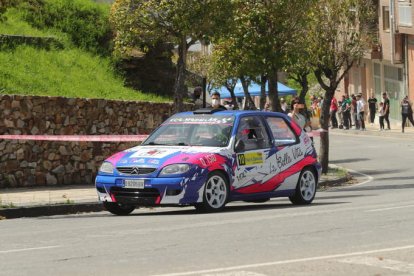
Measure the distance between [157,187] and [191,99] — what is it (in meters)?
14.9

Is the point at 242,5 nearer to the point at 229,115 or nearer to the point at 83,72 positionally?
the point at 83,72

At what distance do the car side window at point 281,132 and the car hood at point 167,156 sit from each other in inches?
60.6

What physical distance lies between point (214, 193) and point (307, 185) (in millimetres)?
2559

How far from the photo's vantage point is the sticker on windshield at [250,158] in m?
17.2

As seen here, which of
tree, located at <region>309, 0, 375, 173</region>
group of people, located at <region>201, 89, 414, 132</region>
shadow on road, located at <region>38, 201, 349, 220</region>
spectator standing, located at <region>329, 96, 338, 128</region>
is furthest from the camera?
spectator standing, located at <region>329, 96, 338, 128</region>

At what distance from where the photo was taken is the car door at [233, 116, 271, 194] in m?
17.2

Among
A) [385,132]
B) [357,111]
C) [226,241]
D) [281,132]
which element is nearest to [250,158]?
[281,132]

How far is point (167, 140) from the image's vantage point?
17.4m

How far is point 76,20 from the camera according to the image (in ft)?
98.5

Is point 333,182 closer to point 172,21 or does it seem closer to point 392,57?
point 172,21

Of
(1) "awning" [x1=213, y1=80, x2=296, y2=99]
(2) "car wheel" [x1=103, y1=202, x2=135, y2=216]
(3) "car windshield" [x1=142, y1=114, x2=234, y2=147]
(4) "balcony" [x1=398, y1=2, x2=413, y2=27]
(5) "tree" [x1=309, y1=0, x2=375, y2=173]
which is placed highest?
(4) "balcony" [x1=398, y1=2, x2=413, y2=27]

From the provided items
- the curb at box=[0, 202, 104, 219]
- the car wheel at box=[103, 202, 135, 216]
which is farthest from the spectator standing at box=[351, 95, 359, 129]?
the car wheel at box=[103, 202, 135, 216]

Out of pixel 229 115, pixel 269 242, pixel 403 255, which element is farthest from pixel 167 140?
pixel 403 255

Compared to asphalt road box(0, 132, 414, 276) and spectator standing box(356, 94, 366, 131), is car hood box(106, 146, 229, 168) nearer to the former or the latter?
asphalt road box(0, 132, 414, 276)
